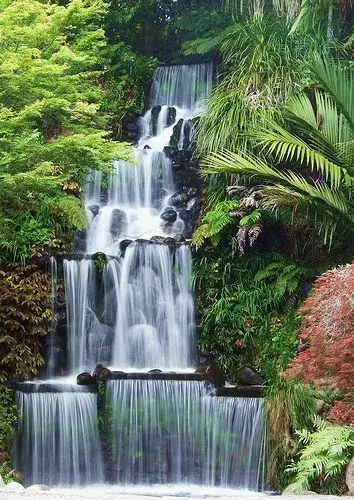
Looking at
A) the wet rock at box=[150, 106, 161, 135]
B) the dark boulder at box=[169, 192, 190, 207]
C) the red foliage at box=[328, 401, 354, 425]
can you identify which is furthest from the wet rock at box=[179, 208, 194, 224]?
the red foliage at box=[328, 401, 354, 425]

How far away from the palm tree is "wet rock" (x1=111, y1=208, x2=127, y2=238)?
2916 millimetres

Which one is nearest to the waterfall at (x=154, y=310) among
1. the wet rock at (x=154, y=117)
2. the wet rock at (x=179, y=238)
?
the wet rock at (x=179, y=238)

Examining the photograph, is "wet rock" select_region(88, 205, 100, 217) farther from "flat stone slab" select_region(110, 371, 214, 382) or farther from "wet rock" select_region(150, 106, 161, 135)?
"flat stone slab" select_region(110, 371, 214, 382)

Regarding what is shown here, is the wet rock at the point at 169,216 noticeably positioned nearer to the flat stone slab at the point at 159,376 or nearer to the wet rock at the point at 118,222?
the wet rock at the point at 118,222

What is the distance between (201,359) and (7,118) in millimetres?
4654

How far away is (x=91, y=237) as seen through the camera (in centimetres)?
1227

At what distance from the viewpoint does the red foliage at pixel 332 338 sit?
6559 mm

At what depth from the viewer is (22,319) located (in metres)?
10.1

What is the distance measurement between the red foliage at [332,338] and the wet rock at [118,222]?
18.8ft

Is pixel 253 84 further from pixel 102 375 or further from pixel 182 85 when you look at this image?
Answer: pixel 102 375

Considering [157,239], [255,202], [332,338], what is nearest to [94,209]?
[157,239]

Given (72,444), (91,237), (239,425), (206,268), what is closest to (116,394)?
(72,444)

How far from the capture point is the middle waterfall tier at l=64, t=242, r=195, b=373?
34.9 feet

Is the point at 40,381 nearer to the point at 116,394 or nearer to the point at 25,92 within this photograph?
the point at 116,394
